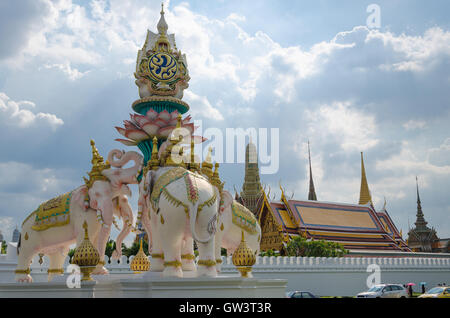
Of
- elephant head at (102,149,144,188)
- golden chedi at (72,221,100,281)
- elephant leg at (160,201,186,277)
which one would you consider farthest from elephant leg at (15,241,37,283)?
elephant leg at (160,201,186,277)

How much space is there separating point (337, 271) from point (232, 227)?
52.2ft

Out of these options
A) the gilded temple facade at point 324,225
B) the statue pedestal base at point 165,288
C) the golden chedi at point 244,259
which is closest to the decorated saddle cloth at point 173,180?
the golden chedi at point 244,259

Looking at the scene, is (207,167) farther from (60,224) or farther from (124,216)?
(60,224)

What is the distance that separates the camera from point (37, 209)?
11508mm

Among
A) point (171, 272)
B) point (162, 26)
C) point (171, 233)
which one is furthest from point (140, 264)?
point (162, 26)

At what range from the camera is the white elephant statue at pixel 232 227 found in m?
11.2

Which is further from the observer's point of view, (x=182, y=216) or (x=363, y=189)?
(x=363, y=189)

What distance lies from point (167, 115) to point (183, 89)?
1.19m

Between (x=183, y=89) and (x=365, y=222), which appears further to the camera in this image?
(x=365, y=222)

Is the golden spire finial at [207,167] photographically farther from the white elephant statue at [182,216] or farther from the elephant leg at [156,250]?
the elephant leg at [156,250]

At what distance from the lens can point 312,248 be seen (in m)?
30.6

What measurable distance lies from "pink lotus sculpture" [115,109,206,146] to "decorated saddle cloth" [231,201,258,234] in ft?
6.44
